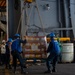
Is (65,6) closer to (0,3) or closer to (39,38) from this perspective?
(0,3)

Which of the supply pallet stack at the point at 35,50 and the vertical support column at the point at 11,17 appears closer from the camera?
the supply pallet stack at the point at 35,50

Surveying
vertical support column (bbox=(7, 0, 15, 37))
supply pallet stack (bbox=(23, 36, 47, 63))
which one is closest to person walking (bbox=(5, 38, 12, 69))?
supply pallet stack (bbox=(23, 36, 47, 63))

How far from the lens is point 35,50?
15.3 meters

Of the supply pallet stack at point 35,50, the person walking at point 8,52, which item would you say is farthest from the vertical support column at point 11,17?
the supply pallet stack at point 35,50

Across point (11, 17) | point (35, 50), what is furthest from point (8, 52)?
point (11, 17)

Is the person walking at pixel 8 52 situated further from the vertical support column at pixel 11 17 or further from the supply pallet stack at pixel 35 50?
the vertical support column at pixel 11 17

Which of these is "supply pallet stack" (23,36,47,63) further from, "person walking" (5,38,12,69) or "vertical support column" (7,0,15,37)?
"vertical support column" (7,0,15,37)

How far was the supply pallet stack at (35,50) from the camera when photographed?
Result: 599 inches

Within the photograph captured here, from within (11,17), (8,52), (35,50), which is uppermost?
(11,17)

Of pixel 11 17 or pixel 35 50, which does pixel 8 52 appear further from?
pixel 11 17

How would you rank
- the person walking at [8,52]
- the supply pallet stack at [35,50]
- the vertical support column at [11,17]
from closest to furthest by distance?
the supply pallet stack at [35,50], the person walking at [8,52], the vertical support column at [11,17]

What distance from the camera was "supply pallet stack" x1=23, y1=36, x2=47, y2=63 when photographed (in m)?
15.2

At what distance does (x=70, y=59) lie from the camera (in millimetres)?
21312

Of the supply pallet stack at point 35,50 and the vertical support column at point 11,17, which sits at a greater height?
the vertical support column at point 11,17
